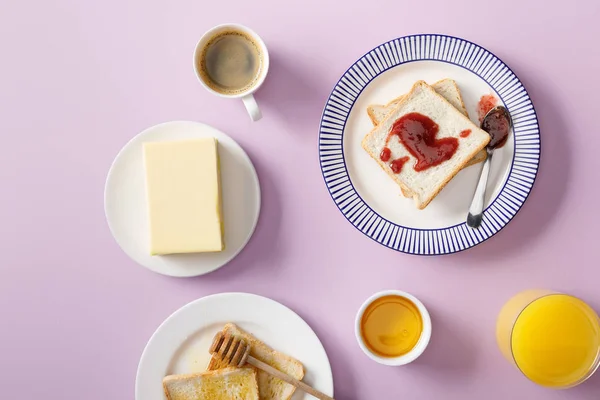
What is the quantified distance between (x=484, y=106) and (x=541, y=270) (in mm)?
482

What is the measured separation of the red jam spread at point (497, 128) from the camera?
1.44 meters

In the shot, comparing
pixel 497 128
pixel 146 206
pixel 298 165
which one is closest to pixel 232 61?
pixel 298 165

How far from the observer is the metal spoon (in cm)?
144

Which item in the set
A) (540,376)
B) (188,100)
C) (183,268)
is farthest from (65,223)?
(540,376)

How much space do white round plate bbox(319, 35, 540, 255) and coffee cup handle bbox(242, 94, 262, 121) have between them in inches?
6.8

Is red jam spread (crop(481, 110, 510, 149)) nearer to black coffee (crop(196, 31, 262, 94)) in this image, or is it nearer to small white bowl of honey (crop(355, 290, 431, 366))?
small white bowl of honey (crop(355, 290, 431, 366))

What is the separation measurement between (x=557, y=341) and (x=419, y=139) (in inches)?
24.0

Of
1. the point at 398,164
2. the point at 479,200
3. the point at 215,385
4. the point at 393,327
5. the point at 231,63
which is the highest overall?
the point at 231,63

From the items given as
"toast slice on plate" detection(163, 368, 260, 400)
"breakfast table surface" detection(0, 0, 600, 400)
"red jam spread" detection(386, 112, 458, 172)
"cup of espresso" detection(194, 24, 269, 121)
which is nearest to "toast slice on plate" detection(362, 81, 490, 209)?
"red jam spread" detection(386, 112, 458, 172)

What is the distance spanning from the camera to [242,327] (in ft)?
5.09

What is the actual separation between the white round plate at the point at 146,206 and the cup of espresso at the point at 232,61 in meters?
0.13

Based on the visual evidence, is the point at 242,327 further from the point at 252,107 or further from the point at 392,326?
the point at 252,107

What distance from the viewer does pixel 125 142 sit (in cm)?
158

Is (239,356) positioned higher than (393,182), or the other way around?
(393,182)
